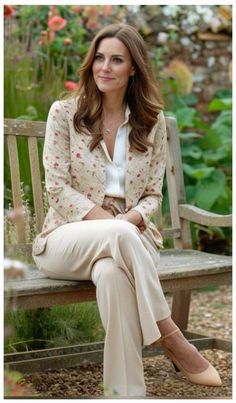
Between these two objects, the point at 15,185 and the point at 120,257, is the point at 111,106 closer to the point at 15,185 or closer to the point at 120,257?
the point at 15,185

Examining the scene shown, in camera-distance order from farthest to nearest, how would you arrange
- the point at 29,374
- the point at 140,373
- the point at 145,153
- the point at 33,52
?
1. the point at 33,52
2. the point at 29,374
3. the point at 145,153
4. the point at 140,373

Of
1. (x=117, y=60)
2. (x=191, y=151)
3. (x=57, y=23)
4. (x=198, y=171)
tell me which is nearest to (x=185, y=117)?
(x=191, y=151)

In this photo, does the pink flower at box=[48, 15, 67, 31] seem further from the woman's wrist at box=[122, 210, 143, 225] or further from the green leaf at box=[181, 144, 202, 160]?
the woman's wrist at box=[122, 210, 143, 225]

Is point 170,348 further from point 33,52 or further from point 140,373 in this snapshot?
point 33,52

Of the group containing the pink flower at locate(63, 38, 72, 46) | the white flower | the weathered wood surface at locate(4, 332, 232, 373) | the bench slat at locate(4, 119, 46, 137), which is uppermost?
the white flower

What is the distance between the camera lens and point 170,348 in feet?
11.0

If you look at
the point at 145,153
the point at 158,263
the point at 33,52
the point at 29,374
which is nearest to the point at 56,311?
the point at 29,374

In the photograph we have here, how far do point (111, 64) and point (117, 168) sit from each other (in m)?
0.41

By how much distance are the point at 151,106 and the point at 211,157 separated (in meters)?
2.81

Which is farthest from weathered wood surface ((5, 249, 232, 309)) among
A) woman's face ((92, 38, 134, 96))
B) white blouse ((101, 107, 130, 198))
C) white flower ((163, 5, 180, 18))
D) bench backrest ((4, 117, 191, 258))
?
white flower ((163, 5, 180, 18))

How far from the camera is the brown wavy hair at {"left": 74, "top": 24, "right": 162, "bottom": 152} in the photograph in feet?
11.7

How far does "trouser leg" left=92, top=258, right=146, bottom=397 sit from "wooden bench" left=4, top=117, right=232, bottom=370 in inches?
11.4

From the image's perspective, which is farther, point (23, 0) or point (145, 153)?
point (23, 0)

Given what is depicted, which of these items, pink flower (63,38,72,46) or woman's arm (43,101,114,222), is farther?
pink flower (63,38,72,46)
